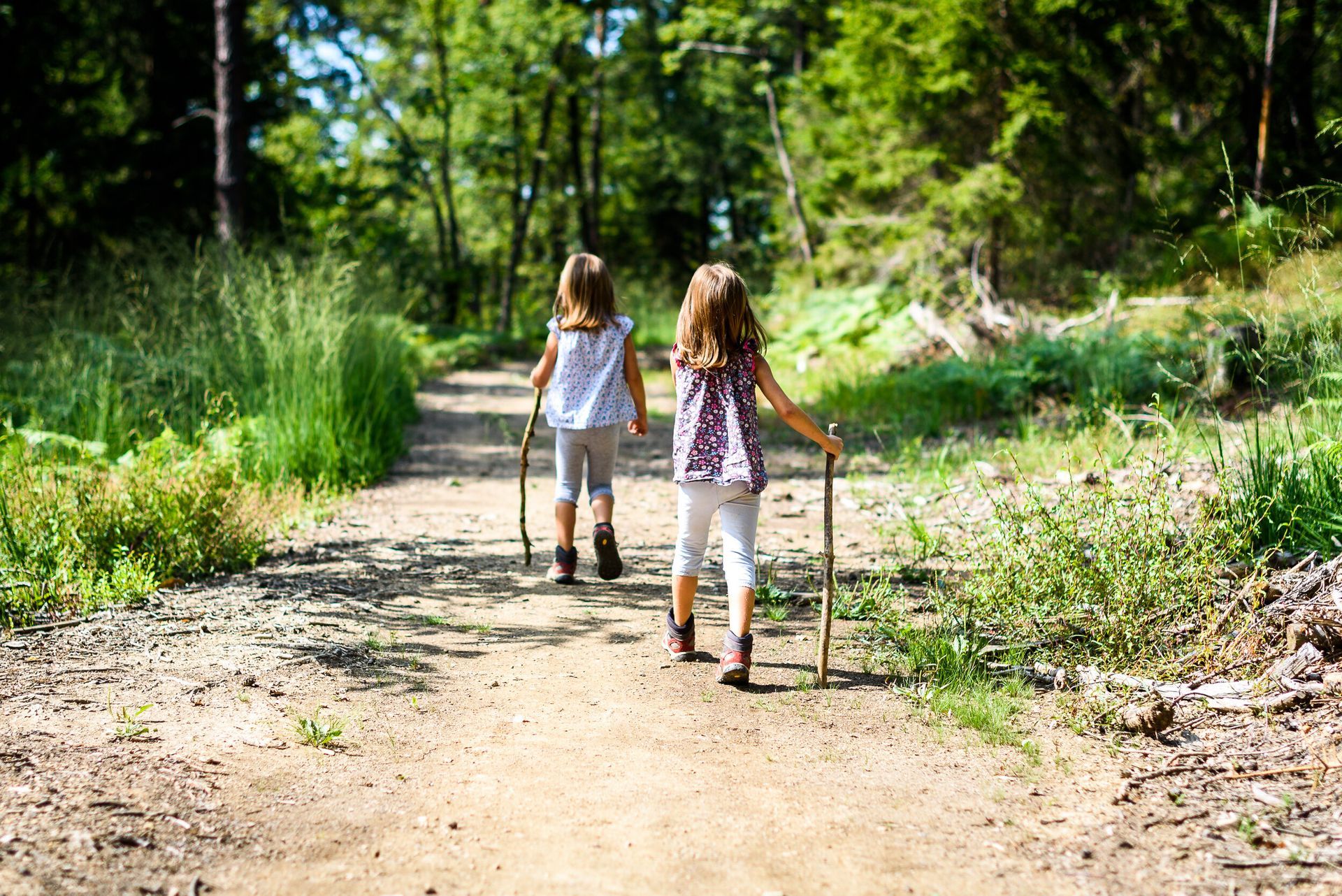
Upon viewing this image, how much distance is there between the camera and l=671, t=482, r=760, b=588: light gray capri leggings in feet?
13.6

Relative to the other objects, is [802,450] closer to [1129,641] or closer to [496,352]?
[1129,641]

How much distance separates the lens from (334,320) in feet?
26.5

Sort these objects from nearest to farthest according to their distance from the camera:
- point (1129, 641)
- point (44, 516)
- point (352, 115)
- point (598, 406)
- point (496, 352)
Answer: point (1129, 641)
point (44, 516)
point (598, 406)
point (496, 352)
point (352, 115)

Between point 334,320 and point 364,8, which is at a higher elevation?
point 364,8

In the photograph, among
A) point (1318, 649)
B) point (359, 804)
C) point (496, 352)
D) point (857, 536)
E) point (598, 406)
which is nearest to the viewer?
point (359, 804)

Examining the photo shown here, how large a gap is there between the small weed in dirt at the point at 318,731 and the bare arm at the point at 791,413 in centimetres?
200

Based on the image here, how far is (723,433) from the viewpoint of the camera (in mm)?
4152

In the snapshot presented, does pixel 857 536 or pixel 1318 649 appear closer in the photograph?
pixel 1318 649

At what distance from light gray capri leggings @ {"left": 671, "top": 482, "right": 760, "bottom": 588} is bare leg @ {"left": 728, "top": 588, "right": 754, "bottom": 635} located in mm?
64

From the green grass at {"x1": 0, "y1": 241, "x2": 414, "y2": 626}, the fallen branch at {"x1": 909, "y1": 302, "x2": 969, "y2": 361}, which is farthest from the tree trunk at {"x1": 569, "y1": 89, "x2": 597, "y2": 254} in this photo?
the green grass at {"x1": 0, "y1": 241, "x2": 414, "y2": 626}

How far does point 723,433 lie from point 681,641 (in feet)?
3.02

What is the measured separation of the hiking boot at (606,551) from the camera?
17.5ft

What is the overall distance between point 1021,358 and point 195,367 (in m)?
7.34

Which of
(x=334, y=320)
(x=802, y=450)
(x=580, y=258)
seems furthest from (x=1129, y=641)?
(x=334, y=320)
